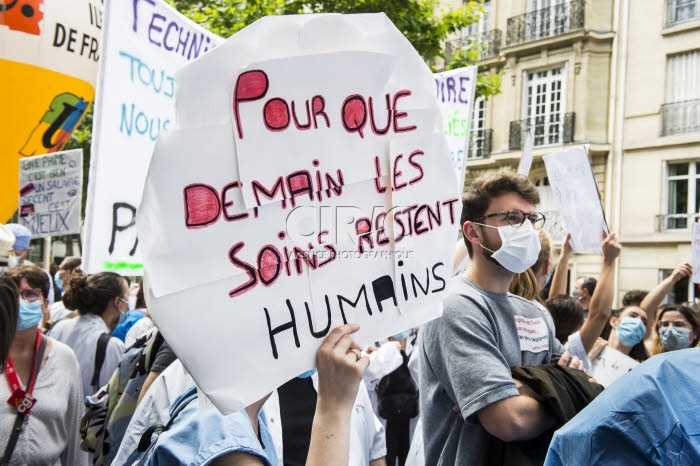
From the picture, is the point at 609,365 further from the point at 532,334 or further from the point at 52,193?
the point at 52,193

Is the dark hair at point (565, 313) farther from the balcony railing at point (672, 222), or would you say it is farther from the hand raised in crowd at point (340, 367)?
the balcony railing at point (672, 222)

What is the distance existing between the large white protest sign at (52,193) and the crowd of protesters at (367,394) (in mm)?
3020

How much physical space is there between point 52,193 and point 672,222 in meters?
16.7

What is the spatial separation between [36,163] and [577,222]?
18.4ft

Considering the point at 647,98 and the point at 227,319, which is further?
the point at 647,98

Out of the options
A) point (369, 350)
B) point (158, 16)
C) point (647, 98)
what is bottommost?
point (369, 350)

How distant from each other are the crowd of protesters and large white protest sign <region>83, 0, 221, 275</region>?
0.38m

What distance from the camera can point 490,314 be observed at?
2.23 meters

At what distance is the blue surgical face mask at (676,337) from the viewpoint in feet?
15.8

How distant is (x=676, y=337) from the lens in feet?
15.8

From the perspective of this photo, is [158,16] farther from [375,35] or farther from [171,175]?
[171,175]

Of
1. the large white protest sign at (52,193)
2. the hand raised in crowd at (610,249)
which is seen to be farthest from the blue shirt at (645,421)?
the large white protest sign at (52,193)

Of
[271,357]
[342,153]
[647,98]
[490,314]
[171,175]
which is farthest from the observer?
[647,98]

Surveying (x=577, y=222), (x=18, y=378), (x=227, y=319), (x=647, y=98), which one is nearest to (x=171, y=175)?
(x=227, y=319)
